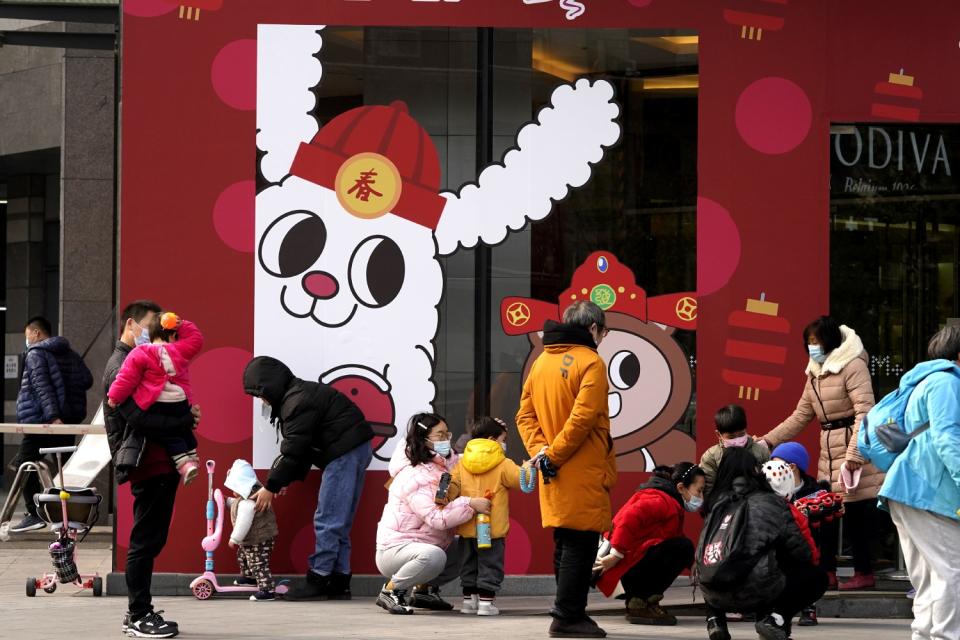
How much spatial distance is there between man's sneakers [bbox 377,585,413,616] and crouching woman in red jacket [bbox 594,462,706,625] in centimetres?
133

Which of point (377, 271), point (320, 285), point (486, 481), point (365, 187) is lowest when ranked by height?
point (486, 481)

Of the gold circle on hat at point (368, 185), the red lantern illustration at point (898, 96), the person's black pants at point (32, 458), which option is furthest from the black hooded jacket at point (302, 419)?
the person's black pants at point (32, 458)

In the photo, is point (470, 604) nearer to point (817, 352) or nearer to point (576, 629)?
point (576, 629)

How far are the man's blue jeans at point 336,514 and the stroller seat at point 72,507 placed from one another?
5.63 feet

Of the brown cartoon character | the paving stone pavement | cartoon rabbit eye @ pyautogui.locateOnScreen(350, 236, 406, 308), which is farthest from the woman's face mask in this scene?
cartoon rabbit eye @ pyautogui.locateOnScreen(350, 236, 406, 308)

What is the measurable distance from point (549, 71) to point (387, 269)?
73.7 inches

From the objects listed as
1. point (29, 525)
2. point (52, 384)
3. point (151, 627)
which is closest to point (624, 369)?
point (151, 627)

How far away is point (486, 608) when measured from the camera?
9953mm

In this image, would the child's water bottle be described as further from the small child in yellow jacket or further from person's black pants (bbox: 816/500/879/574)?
person's black pants (bbox: 816/500/879/574)

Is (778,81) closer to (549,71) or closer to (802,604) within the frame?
(549,71)

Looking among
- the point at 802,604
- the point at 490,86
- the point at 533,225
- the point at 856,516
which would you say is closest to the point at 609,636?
the point at 802,604

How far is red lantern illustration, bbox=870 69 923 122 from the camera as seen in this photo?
36.5 feet

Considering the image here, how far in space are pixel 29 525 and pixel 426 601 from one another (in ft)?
20.0

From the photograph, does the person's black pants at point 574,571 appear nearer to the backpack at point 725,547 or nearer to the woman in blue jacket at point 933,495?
the backpack at point 725,547
